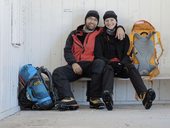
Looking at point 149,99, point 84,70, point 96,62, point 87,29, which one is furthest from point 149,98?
point 87,29

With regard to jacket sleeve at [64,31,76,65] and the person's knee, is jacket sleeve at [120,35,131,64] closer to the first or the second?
the person's knee

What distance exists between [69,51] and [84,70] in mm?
279

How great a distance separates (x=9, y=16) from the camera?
292 cm

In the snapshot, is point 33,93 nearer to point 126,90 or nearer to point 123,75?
point 123,75

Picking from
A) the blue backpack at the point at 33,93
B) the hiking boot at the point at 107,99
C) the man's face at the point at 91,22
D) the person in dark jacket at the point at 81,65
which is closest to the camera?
the hiking boot at the point at 107,99

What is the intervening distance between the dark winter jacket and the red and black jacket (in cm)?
6

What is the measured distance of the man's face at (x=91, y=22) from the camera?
374 cm

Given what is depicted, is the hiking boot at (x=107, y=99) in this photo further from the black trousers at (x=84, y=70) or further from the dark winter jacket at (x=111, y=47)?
the dark winter jacket at (x=111, y=47)

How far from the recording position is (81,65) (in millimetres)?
3592

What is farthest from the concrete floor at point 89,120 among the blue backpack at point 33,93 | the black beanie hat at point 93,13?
the black beanie hat at point 93,13

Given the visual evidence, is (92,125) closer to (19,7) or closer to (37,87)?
(37,87)

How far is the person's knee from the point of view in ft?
11.3

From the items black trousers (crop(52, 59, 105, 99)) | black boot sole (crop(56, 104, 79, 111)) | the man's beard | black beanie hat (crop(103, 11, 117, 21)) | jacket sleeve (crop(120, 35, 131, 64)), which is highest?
black beanie hat (crop(103, 11, 117, 21))

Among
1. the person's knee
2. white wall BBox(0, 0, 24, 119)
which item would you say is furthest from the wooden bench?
white wall BBox(0, 0, 24, 119)
